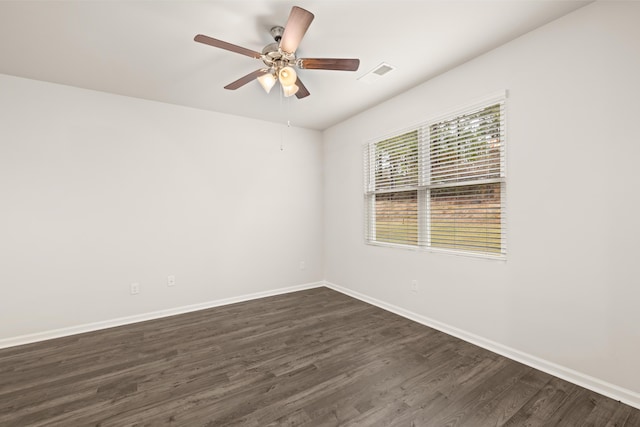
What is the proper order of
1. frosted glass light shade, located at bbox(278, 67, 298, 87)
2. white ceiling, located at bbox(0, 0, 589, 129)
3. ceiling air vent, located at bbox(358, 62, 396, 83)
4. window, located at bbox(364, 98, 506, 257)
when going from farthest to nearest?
ceiling air vent, located at bbox(358, 62, 396, 83), window, located at bbox(364, 98, 506, 257), frosted glass light shade, located at bbox(278, 67, 298, 87), white ceiling, located at bbox(0, 0, 589, 129)

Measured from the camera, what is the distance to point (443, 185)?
2.93 meters

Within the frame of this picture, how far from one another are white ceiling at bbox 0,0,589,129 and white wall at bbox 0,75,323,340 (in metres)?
0.45

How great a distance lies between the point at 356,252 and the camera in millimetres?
4121

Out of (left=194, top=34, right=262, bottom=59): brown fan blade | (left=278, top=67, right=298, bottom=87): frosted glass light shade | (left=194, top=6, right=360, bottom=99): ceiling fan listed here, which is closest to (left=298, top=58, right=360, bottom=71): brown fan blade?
(left=194, top=6, right=360, bottom=99): ceiling fan

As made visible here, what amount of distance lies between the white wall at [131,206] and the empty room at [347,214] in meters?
0.02

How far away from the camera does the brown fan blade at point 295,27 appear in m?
1.69

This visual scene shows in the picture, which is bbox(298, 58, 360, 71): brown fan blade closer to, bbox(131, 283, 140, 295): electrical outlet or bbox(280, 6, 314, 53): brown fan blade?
bbox(280, 6, 314, 53): brown fan blade

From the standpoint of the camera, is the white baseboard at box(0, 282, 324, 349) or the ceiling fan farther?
the white baseboard at box(0, 282, 324, 349)

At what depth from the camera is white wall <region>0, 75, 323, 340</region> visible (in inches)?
110

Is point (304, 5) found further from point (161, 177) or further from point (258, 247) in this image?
point (258, 247)

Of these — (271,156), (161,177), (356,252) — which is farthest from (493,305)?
(161,177)

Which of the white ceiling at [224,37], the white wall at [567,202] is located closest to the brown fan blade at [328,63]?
the white ceiling at [224,37]

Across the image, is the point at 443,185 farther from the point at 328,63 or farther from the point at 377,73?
the point at 328,63

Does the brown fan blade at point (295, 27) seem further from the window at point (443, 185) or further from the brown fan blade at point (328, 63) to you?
the window at point (443, 185)
